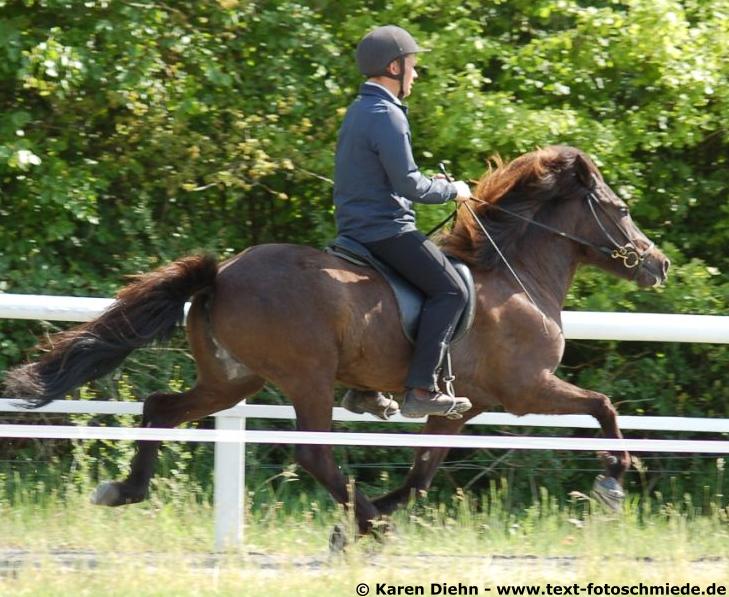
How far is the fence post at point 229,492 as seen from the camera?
21.4 ft

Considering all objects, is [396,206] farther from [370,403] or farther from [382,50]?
[370,403]

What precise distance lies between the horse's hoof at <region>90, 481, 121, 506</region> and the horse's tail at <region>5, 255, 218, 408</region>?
53cm

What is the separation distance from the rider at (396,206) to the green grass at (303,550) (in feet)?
2.57

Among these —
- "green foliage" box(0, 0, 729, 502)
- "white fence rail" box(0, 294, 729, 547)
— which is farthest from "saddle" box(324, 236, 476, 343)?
"green foliage" box(0, 0, 729, 502)

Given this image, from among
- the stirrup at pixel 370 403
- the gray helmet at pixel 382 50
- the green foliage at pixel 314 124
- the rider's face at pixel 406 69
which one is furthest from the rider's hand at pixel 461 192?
the green foliage at pixel 314 124

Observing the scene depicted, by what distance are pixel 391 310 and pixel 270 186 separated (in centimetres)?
367

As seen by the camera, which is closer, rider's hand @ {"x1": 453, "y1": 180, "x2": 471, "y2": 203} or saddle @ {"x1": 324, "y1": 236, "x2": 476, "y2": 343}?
saddle @ {"x1": 324, "y1": 236, "x2": 476, "y2": 343}

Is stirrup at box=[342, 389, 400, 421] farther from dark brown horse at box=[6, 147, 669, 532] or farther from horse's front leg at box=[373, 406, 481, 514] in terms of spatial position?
horse's front leg at box=[373, 406, 481, 514]

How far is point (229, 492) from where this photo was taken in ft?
21.5

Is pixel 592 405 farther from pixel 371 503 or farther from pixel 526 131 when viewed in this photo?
pixel 526 131

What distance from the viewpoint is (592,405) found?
659cm

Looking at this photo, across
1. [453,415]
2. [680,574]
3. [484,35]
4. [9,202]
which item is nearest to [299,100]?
[484,35]

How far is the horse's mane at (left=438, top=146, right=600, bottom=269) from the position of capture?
683 centimetres

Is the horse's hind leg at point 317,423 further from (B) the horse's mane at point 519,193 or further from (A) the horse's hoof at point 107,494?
(B) the horse's mane at point 519,193
